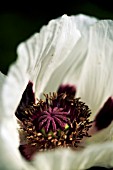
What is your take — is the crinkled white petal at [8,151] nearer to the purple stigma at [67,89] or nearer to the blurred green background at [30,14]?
the purple stigma at [67,89]

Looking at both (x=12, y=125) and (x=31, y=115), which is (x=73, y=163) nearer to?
(x=12, y=125)

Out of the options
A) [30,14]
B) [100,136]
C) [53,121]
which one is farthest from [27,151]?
[30,14]

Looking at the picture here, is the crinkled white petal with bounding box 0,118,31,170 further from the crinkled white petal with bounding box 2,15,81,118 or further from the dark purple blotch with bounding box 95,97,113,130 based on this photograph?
the dark purple blotch with bounding box 95,97,113,130

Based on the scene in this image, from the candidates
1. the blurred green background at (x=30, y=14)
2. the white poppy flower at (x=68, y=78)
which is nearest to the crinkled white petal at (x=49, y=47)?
the white poppy flower at (x=68, y=78)

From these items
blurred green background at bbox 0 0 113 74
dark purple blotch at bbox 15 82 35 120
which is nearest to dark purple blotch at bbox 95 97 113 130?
dark purple blotch at bbox 15 82 35 120

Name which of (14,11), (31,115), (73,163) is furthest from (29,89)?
(14,11)

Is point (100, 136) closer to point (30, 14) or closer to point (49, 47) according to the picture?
point (49, 47)
